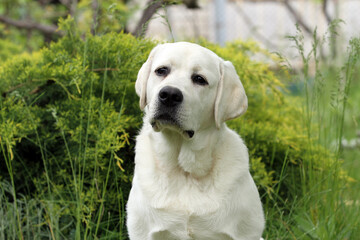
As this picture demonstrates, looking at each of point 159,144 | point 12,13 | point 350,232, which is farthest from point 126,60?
point 12,13

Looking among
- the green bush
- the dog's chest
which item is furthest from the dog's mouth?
the green bush

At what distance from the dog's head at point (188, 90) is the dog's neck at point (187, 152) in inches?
2.7

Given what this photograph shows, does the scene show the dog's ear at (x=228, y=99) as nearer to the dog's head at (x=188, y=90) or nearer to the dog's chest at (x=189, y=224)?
A: the dog's head at (x=188, y=90)

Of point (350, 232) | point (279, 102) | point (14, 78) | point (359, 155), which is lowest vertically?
point (359, 155)

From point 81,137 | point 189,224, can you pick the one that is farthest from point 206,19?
point 189,224

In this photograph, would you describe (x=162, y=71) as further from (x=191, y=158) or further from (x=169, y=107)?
(x=191, y=158)

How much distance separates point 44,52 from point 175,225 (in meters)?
1.88

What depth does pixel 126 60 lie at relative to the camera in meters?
3.32

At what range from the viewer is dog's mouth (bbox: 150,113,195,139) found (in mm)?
2166

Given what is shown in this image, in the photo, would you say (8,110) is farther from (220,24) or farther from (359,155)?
(220,24)

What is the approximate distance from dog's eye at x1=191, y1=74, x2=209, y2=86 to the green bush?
2.54 feet

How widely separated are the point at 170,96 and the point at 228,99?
0.35m

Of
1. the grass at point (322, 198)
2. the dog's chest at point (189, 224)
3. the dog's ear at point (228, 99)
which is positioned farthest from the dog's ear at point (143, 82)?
the grass at point (322, 198)

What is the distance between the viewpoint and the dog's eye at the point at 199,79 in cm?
228
